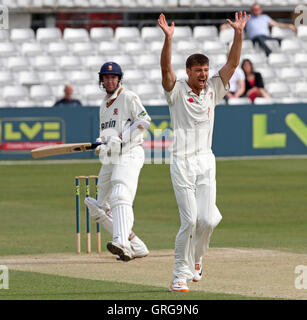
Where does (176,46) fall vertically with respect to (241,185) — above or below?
above

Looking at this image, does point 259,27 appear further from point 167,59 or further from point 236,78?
point 167,59

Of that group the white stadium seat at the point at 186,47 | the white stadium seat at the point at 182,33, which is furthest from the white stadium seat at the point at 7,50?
the white stadium seat at the point at 182,33

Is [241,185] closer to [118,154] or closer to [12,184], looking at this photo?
[12,184]

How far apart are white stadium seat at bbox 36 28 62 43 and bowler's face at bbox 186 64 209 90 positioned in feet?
58.0

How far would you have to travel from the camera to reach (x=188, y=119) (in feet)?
28.5

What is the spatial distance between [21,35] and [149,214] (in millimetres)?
12188

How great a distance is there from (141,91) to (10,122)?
396 centimetres

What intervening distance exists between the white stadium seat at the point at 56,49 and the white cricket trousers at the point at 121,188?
49.9 feet

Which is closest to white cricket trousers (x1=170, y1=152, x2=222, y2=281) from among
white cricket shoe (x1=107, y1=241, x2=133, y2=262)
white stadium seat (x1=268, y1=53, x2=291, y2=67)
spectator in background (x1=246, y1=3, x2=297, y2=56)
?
white cricket shoe (x1=107, y1=241, x2=133, y2=262)

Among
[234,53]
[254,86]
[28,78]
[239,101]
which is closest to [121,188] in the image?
[234,53]

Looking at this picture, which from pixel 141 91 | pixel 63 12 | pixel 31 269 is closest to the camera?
pixel 31 269

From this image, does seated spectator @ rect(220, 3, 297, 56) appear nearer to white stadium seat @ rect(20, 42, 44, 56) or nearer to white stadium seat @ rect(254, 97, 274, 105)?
white stadium seat @ rect(254, 97, 274, 105)

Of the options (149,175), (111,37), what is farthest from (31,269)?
(111,37)

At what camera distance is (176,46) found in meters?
26.7
